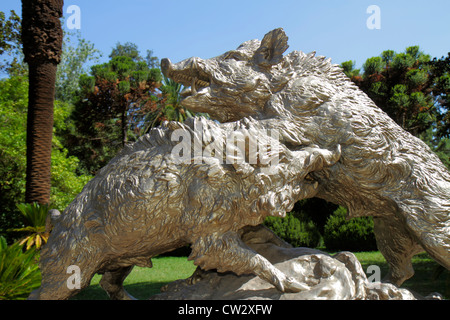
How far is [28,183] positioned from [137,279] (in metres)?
3.05

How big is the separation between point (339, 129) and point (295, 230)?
7.54 metres

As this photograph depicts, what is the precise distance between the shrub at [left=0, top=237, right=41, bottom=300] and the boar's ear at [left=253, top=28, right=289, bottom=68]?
378cm

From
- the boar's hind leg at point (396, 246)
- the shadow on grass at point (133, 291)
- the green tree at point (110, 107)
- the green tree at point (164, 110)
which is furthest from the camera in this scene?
the green tree at point (164, 110)

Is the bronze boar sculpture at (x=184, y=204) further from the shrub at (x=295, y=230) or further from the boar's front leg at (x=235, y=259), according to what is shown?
the shrub at (x=295, y=230)

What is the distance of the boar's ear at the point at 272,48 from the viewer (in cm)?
335

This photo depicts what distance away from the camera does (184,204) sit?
2.87m

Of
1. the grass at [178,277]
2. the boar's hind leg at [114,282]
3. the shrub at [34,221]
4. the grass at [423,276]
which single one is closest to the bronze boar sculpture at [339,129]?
the boar's hind leg at [114,282]

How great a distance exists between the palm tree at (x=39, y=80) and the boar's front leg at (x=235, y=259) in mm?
5527

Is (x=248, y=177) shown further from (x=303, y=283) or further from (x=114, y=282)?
(x=114, y=282)

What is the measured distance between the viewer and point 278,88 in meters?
3.38

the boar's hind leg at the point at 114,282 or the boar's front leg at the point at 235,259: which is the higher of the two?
the boar's front leg at the point at 235,259

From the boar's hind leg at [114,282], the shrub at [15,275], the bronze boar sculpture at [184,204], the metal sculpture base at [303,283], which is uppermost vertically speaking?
the bronze boar sculpture at [184,204]

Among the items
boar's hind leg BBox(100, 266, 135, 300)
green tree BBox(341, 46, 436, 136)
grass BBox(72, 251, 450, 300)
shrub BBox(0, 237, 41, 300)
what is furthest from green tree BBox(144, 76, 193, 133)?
boar's hind leg BBox(100, 266, 135, 300)
